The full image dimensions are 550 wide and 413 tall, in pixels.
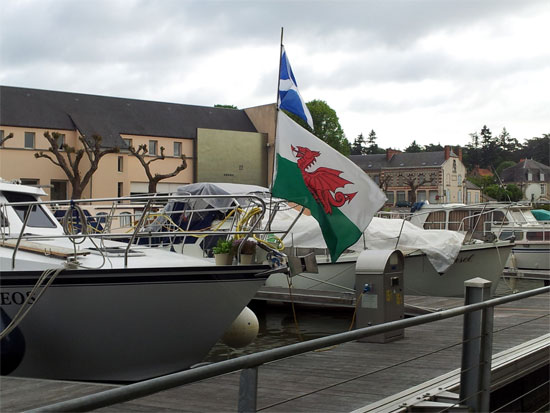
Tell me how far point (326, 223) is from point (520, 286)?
15.5 metres

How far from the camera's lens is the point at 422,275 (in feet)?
54.5

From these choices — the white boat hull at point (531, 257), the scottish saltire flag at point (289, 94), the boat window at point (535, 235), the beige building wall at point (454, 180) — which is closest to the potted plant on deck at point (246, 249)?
the scottish saltire flag at point (289, 94)

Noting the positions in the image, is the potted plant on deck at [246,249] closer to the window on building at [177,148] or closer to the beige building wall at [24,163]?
the beige building wall at [24,163]

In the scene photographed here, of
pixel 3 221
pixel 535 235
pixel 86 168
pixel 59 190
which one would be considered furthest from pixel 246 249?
pixel 59 190

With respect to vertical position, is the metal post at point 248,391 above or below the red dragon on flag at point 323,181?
below

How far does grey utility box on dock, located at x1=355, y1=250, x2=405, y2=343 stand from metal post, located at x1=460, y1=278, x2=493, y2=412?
12.7 ft

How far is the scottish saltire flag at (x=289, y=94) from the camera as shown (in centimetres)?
924

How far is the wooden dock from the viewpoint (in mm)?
5012

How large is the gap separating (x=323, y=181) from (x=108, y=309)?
2.95 metres

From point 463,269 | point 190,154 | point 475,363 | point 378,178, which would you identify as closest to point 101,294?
point 475,363

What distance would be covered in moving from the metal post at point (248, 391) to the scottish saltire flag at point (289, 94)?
20.7ft

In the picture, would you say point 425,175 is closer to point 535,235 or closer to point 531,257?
point 535,235

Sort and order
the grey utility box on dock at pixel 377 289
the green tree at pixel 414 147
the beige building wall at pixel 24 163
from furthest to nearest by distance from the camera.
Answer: the green tree at pixel 414 147 < the beige building wall at pixel 24 163 < the grey utility box on dock at pixel 377 289

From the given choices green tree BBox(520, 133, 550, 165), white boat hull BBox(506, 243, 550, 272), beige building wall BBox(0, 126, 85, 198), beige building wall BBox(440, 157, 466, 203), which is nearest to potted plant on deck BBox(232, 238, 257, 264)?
white boat hull BBox(506, 243, 550, 272)
